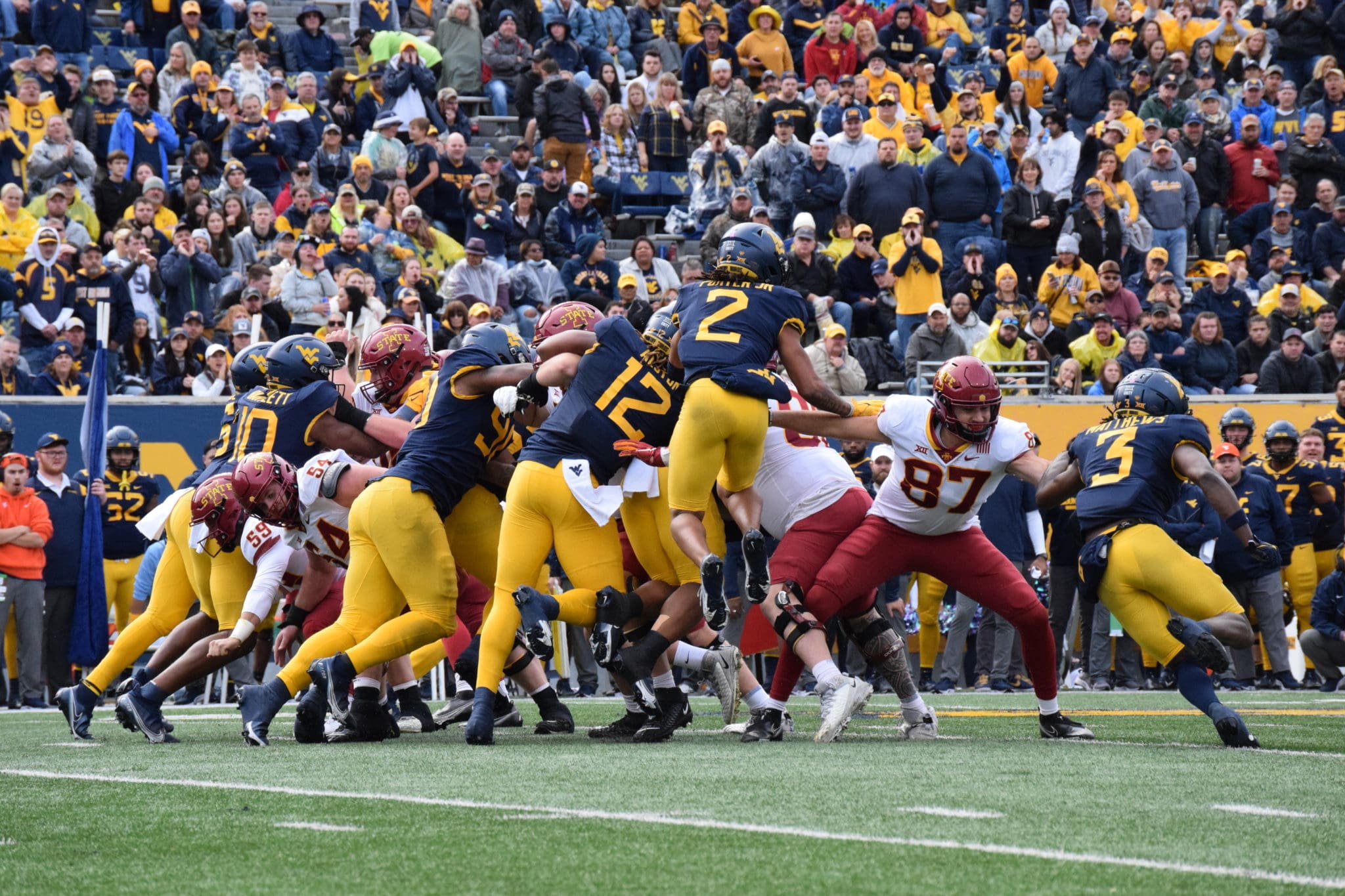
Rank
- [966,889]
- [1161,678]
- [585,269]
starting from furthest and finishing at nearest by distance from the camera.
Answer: [585,269]
[1161,678]
[966,889]

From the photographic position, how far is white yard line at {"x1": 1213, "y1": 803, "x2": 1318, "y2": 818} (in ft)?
15.2

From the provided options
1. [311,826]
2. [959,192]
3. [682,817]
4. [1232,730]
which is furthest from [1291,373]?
[311,826]

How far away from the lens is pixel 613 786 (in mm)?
5266

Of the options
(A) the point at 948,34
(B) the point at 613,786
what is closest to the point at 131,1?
(A) the point at 948,34

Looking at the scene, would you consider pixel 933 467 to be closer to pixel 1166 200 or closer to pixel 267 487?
pixel 267 487

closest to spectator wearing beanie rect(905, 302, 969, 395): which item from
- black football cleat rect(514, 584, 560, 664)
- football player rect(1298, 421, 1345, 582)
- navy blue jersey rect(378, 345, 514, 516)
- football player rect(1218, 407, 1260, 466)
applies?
football player rect(1218, 407, 1260, 466)

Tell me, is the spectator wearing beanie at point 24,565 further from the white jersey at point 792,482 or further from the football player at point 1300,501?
the football player at point 1300,501

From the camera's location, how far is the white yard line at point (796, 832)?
374 centimetres

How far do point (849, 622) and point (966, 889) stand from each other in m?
4.15

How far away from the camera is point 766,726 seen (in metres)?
7.07

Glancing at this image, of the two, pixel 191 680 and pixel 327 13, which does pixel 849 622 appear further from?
pixel 327 13

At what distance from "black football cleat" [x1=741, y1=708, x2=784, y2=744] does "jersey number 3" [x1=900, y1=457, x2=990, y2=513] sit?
1.07 meters

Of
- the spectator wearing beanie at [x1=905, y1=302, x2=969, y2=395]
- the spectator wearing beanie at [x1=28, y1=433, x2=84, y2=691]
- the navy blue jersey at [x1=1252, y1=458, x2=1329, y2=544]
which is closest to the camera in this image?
the spectator wearing beanie at [x1=28, y1=433, x2=84, y2=691]

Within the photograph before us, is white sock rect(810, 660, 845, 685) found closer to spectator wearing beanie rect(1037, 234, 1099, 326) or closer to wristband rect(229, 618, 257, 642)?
wristband rect(229, 618, 257, 642)
